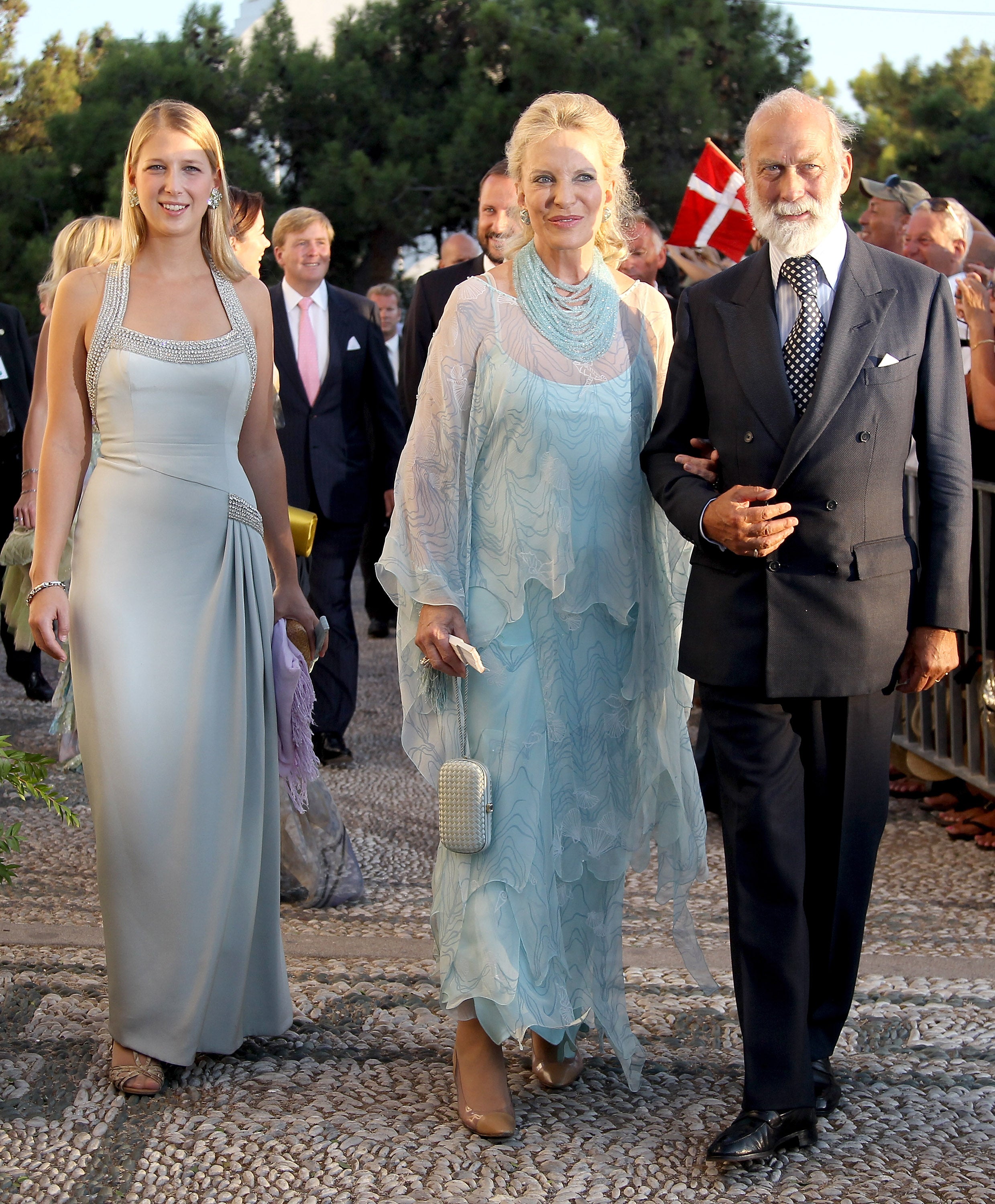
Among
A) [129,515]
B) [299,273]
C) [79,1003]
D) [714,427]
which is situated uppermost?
[299,273]

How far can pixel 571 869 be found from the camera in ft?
10.7

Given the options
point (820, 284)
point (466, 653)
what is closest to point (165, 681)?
point (466, 653)

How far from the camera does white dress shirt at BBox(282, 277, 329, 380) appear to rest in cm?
665

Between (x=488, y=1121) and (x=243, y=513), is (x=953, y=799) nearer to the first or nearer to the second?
(x=488, y=1121)

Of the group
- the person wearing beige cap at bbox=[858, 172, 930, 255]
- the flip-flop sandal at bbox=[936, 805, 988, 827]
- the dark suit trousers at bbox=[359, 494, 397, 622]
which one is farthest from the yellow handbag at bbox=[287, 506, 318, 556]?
the dark suit trousers at bbox=[359, 494, 397, 622]

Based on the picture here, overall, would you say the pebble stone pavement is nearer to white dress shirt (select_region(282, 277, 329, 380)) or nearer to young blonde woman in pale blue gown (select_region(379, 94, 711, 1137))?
young blonde woman in pale blue gown (select_region(379, 94, 711, 1137))

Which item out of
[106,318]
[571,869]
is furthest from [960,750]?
[106,318]

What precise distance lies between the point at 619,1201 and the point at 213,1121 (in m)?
0.88

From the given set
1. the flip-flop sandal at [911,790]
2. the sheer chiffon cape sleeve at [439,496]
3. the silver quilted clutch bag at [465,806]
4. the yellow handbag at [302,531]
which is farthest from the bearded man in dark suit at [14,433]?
the silver quilted clutch bag at [465,806]

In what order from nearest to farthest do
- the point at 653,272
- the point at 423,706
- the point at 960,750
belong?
the point at 423,706
the point at 960,750
the point at 653,272

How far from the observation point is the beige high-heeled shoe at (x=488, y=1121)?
305 centimetres

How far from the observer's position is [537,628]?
319 centimetres

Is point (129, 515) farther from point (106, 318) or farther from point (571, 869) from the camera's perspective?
point (571, 869)

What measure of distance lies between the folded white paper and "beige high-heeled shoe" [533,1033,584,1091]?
2.78ft
